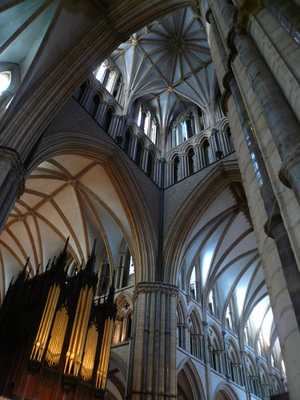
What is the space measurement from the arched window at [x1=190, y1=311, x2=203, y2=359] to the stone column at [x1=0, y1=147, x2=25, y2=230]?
10626mm

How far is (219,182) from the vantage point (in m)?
13.8

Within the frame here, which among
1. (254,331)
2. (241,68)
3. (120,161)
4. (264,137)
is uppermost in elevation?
(120,161)

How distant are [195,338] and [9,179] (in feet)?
37.3

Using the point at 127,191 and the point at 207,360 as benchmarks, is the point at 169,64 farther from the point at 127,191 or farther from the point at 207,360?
the point at 207,360

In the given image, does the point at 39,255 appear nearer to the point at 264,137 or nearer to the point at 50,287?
the point at 50,287

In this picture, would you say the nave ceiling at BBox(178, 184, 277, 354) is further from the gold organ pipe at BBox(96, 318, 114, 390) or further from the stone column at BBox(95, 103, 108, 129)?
the stone column at BBox(95, 103, 108, 129)

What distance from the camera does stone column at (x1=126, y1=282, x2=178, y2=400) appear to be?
9578 millimetres

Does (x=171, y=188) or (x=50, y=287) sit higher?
(x=171, y=188)

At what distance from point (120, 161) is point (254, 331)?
599 inches

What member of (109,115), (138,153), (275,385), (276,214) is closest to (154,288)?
(138,153)

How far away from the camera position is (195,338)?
48.3 ft

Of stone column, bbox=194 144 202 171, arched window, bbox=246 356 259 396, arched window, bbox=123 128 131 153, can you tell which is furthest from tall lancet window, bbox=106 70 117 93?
arched window, bbox=246 356 259 396

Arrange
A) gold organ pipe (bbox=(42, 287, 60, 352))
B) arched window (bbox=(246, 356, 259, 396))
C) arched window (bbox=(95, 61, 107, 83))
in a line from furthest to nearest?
arched window (bbox=(246, 356, 259, 396)), arched window (bbox=(95, 61, 107, 83)), gold organ pipe (bbox=(42, 287, 60, 352))

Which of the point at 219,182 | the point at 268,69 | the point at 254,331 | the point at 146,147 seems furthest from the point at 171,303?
the point at 254,331
